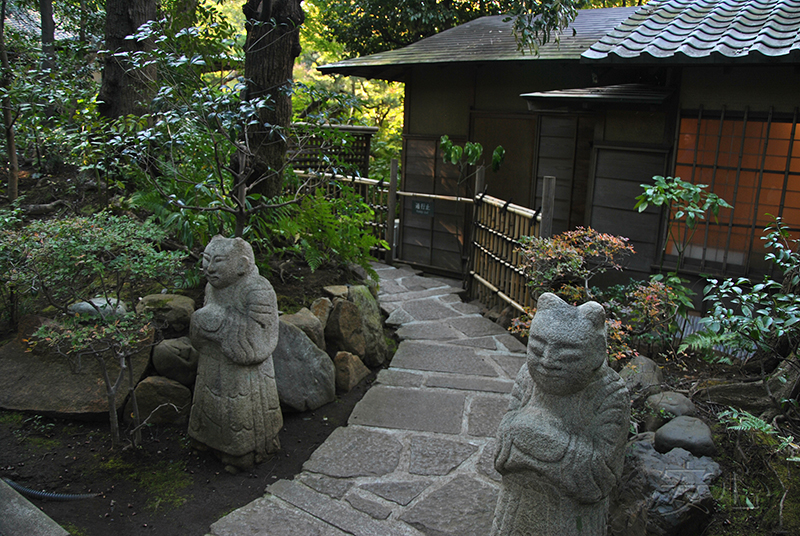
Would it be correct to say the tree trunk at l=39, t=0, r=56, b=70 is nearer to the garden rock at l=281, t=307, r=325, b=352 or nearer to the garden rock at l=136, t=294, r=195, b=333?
the garden rock at l=136, t=294, r=195, b=333

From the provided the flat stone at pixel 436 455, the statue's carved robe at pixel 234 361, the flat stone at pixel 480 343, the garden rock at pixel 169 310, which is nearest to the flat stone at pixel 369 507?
the flat stone at pixel 436 455

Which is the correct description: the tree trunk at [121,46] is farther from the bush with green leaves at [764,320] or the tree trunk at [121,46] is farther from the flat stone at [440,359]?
the bush with green leaves at [764,320]

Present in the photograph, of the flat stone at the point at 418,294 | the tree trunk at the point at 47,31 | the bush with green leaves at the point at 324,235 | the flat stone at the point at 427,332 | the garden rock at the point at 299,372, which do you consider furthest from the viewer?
the flat stone at the point at 418,294

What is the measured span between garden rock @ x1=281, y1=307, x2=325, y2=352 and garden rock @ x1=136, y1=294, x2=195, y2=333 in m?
0.98

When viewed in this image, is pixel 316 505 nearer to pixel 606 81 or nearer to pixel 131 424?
pixel 131 424

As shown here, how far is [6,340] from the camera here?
610cm

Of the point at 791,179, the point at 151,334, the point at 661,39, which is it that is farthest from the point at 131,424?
the point at 791,179

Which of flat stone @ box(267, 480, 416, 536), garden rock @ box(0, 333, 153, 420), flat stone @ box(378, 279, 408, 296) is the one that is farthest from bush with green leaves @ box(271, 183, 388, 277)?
flat stone @ box(267, 480, 416, 536)

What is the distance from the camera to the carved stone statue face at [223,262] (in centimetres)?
463

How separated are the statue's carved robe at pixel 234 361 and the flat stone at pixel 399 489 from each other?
1.07m

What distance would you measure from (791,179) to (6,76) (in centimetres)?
948

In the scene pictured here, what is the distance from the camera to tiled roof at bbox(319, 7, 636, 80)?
33.9ft

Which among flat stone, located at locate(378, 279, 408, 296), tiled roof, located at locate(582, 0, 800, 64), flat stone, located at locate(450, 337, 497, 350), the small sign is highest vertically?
tiled roof, located at locate(582, 0, 800, 64)

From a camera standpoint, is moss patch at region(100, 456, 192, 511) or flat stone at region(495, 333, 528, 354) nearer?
moss patch at region(100, 456, 192, 511)
